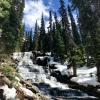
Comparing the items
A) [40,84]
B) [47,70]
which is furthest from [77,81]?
[47,70]

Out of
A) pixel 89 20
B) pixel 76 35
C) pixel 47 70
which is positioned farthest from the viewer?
pixel 76 35

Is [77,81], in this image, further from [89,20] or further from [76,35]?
[76,35]

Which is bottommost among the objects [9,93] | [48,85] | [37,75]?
[9,93]

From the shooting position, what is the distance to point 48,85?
43344 millimetres

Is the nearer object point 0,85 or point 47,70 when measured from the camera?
point 0,85

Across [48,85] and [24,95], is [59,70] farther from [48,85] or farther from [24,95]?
[24,95]

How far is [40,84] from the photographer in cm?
4384

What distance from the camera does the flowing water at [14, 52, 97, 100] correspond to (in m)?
34.7

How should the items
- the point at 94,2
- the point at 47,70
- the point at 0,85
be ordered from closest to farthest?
the point at 0,85 < the point at 94,2 < the point at 47,70

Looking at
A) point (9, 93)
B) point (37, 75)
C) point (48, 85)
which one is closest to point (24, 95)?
point (9, 93)

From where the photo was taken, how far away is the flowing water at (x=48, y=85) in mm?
34719

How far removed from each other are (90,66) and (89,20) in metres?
18.3

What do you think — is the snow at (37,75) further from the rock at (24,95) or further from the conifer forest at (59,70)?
the rock at (24,95)

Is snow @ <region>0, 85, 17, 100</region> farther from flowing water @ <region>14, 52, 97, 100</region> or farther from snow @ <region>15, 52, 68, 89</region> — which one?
snow @ <region>15, 52, 68, 89</region>
